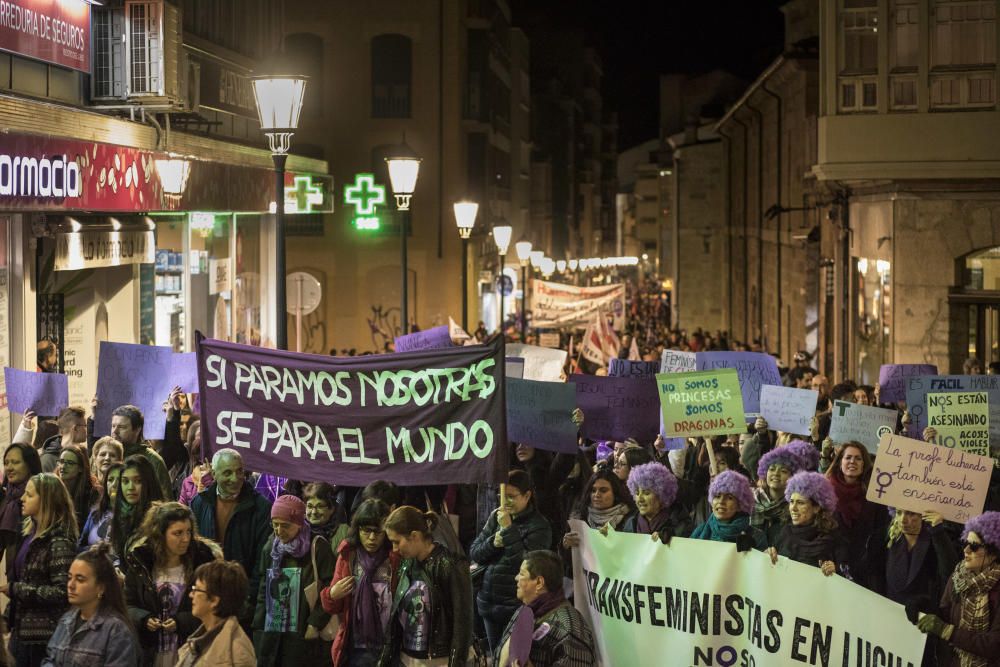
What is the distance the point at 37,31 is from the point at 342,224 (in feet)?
95.2

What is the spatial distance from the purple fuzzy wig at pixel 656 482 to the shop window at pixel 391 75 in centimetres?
3590

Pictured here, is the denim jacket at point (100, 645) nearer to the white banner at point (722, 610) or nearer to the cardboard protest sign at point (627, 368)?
the white banner at point (722, 610)

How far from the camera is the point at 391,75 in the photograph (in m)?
45.2

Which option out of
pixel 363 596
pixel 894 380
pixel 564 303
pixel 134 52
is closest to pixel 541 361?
pixel 894 380

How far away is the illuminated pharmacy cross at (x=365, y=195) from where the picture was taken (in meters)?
38.5

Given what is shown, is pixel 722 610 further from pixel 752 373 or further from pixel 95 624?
pixel 752 373

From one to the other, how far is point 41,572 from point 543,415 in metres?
4.48

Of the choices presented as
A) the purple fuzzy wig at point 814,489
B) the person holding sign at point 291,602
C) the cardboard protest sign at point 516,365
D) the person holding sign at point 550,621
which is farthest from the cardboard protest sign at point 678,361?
the person holding sign at point 550,621

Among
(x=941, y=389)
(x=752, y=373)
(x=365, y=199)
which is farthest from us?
(x=365, y=199)

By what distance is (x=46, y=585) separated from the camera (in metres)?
8.45

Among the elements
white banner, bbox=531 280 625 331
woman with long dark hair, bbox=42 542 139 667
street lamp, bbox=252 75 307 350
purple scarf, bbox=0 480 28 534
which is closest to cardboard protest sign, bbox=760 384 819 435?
street lamp, bbox=252 75 307 350

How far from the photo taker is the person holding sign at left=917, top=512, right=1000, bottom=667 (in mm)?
7977

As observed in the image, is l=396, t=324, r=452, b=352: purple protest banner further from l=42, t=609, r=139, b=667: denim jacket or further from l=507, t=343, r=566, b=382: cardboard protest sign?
l=42, t=609, r=139, b=667: denim jacket

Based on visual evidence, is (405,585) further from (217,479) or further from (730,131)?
(730,131)
